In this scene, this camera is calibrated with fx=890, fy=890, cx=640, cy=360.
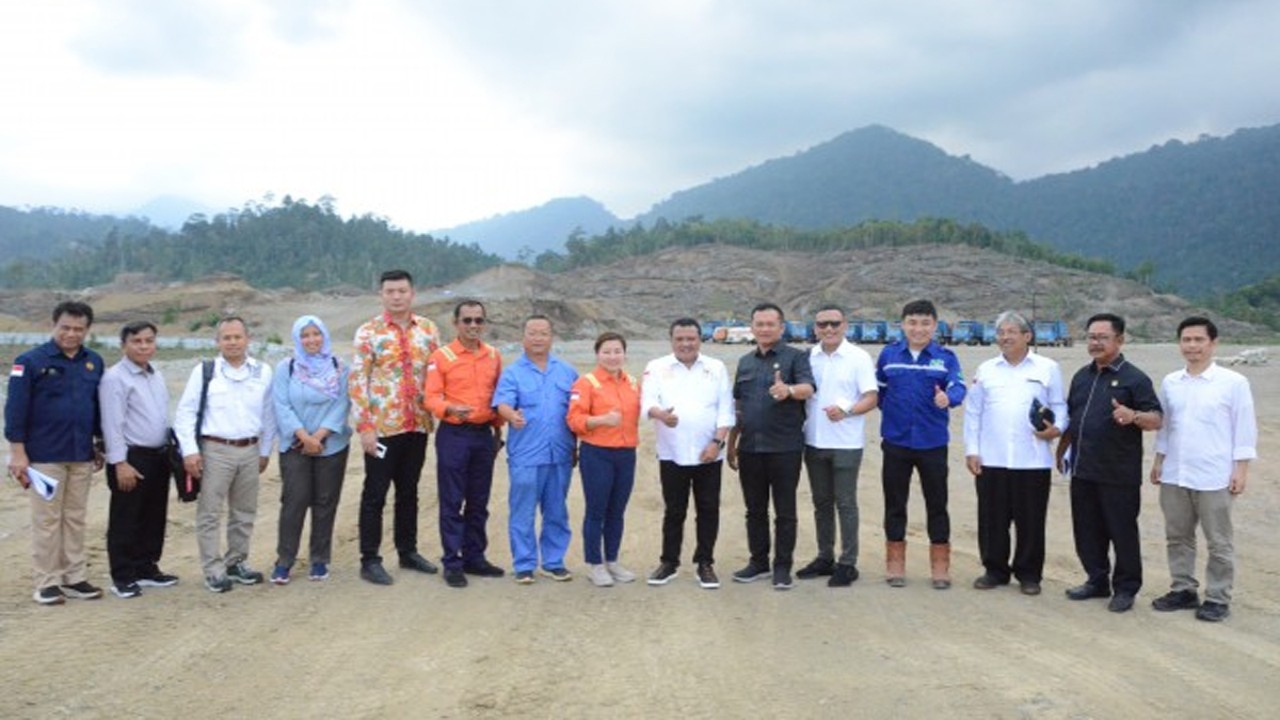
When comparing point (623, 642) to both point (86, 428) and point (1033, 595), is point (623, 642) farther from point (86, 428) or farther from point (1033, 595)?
point (86, 428)

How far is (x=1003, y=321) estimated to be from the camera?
5.75 metres

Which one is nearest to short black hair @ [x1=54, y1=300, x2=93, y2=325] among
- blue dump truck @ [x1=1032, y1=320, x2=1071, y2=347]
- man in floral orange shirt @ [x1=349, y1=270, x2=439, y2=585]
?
man in floral orange shirt @ [x1=349, y1=270, x2=439, y2=585]

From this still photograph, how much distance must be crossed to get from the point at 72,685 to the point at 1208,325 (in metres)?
6.27

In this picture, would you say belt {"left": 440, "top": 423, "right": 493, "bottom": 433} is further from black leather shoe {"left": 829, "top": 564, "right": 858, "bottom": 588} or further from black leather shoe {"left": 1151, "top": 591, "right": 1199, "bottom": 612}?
black leather shoe {"left": 1151, "top": 591, "right": 1199, "bottom": 612}

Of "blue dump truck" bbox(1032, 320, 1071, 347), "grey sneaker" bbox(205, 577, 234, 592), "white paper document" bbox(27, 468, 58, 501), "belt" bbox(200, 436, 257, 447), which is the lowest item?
"grey sneaker" bbox(205, 577, 234, 592)

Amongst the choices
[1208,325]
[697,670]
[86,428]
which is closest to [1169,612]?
[1208,325]

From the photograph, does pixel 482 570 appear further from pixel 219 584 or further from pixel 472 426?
pixel 219 584

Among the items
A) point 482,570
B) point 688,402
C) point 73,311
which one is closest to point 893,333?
point 688,402

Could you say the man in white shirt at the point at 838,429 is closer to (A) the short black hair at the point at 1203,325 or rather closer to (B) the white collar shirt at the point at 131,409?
(A) the short black hair at the point at 1203,325

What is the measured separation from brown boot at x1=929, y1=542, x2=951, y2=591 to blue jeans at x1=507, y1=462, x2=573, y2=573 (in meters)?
2.41

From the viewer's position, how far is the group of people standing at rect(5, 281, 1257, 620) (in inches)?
212

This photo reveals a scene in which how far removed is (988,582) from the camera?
577cm

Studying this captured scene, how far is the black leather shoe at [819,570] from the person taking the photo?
5906 millimetres

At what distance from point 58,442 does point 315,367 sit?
146 centimetres
